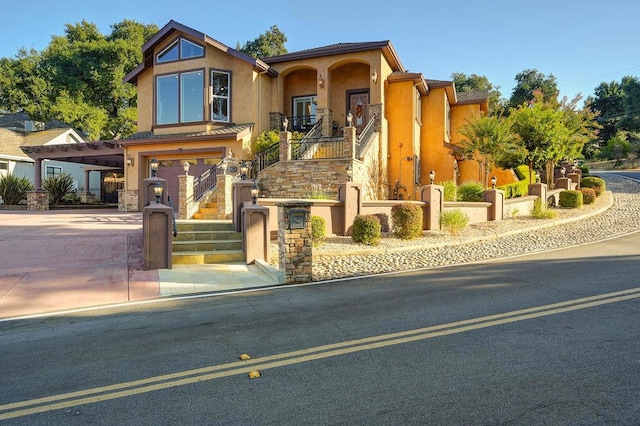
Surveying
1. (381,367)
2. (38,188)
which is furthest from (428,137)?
(38,188)

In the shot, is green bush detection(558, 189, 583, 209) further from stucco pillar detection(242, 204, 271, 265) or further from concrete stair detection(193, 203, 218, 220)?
concrete stair detection(193, 203, 218, 220)

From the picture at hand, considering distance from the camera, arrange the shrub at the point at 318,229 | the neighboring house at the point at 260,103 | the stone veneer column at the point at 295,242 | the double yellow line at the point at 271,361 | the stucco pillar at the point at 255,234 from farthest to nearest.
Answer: the neighboring house at the point at 260,103 → the shrub at the point at 318,229 → the stucco pillar at the point at 255,234 → the stone veneer column at the point at 295,242 → the double yellow line at the point at 271,361

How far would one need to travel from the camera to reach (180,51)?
2008 centimetres

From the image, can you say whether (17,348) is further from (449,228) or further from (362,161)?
(362,161)

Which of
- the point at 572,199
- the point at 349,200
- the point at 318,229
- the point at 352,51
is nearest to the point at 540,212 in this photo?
the point at 572,199

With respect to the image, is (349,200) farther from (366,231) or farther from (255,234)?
(255,234)

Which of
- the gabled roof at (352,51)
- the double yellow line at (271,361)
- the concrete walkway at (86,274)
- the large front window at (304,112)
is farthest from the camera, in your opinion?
the large front window at (304,112)

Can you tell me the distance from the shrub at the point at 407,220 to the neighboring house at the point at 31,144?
24.5m

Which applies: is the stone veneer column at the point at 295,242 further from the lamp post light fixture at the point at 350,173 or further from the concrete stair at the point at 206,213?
the lamp post light fixture at the point at 350,173

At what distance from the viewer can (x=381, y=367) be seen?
12.9ft

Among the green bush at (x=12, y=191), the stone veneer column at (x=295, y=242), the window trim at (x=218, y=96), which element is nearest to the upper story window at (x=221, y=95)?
the window trim at (x=218, y=96)

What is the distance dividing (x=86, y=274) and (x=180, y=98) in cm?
1354

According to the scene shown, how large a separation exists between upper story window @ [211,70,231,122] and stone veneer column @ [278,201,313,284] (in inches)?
504

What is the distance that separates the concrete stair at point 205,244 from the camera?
391 inches
